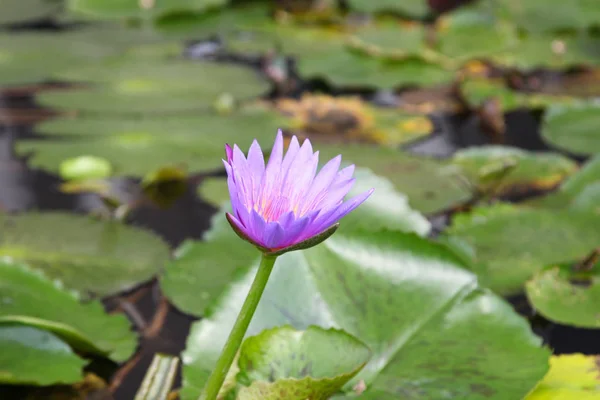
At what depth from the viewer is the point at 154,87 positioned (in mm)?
2059

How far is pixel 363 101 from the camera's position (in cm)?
211

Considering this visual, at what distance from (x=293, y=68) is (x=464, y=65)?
23.4 inches

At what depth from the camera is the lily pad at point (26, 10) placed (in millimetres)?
2762

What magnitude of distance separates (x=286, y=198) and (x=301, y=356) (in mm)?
204

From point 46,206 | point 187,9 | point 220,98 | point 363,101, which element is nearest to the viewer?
point 46,206

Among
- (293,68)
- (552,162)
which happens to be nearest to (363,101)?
(293,68)

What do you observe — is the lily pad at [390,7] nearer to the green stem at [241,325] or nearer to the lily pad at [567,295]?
the lily pad at [567,295]

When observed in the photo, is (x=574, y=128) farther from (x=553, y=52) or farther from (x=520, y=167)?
(x=553, y=52)

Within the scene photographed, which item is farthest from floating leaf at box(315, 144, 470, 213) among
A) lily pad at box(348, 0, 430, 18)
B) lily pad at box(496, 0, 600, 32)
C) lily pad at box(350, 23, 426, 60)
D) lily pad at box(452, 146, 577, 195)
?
lily pad at box(348, 0, 430, 18)

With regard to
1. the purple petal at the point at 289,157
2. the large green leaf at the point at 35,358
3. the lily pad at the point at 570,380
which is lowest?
the large green leaf at the point at 35,358

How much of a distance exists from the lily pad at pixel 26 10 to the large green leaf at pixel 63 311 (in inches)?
80.0

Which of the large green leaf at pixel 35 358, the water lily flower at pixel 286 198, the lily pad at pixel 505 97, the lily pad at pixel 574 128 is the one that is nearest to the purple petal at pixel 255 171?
the water lily flower at pixel 286 198

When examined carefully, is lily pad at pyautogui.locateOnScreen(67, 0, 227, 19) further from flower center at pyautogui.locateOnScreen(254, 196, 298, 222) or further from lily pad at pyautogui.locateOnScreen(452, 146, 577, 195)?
flower center at pyautogui.locateOnScreen(254, 196, 298, 222)

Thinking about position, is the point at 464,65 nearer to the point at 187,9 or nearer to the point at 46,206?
the point at 187,9
